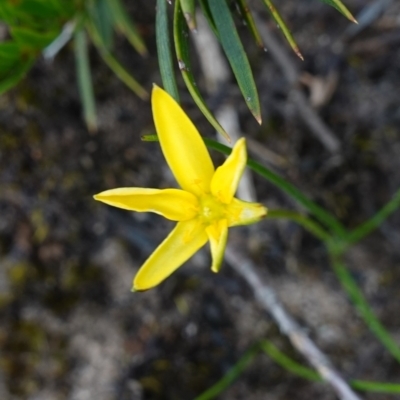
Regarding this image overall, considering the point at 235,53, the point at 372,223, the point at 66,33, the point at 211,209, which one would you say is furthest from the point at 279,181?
the point at 66,33

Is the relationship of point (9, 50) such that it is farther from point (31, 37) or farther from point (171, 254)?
point (171, 254)

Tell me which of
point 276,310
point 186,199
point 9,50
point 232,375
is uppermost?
point 9,50

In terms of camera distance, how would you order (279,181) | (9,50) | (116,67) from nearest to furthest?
(279,181) < (9,50) < (116,67)

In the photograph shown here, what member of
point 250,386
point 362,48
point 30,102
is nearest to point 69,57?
point 30,102

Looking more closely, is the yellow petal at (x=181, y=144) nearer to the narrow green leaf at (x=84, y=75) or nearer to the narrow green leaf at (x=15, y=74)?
the narrow green leaf at (x=15, y=74)

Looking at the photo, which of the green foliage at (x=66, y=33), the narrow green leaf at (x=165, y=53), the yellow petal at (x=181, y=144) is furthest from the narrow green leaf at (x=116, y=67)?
the yellow petal at (x=181, y=144)

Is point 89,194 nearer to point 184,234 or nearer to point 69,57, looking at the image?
point 69,57

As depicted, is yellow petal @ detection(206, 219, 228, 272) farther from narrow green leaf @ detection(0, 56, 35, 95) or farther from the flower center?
narrow green leaf @ detection(0, 56, 35, 95)
